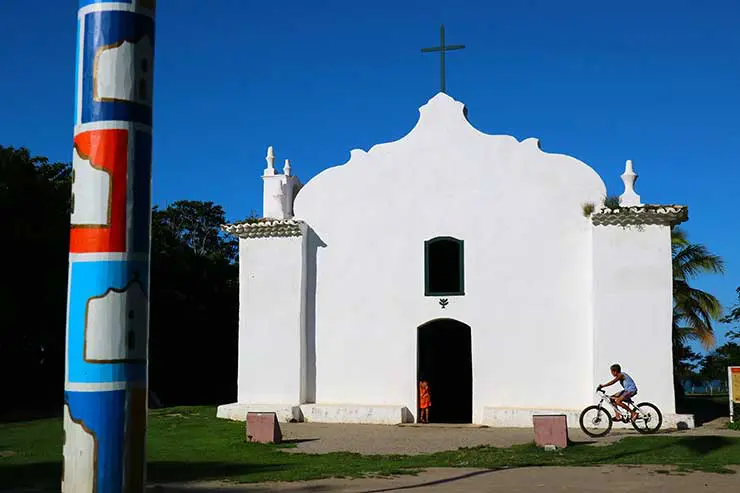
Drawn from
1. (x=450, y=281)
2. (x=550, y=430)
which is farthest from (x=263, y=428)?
(x=450, y=281)

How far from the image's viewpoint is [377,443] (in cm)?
1409

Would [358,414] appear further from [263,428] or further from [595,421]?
[595,421]

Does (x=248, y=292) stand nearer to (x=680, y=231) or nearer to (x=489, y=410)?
(x=489, y=410)

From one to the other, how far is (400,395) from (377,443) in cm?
338

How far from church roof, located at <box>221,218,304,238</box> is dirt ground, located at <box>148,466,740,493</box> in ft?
29.4

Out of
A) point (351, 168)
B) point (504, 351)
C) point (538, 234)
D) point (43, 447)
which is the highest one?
point (351, 168)

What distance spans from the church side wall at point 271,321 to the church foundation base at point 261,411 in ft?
0.73

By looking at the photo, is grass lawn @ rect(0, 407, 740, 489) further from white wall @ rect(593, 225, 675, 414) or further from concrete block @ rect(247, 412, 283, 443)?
white wall @ rect(593, 225, 675, 414)

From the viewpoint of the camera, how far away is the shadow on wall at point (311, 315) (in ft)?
58.9

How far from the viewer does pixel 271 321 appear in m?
18.1

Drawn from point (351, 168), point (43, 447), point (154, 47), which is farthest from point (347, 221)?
point (154, 47)

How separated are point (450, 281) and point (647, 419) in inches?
194

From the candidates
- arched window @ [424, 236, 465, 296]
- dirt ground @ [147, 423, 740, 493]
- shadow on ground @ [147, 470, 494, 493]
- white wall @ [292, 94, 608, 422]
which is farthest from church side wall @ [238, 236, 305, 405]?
shadow on ground @ [147, 470, 494, 493]

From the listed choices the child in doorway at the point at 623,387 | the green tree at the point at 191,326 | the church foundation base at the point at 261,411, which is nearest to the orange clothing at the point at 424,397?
the church foundation base at the point at 261,411
